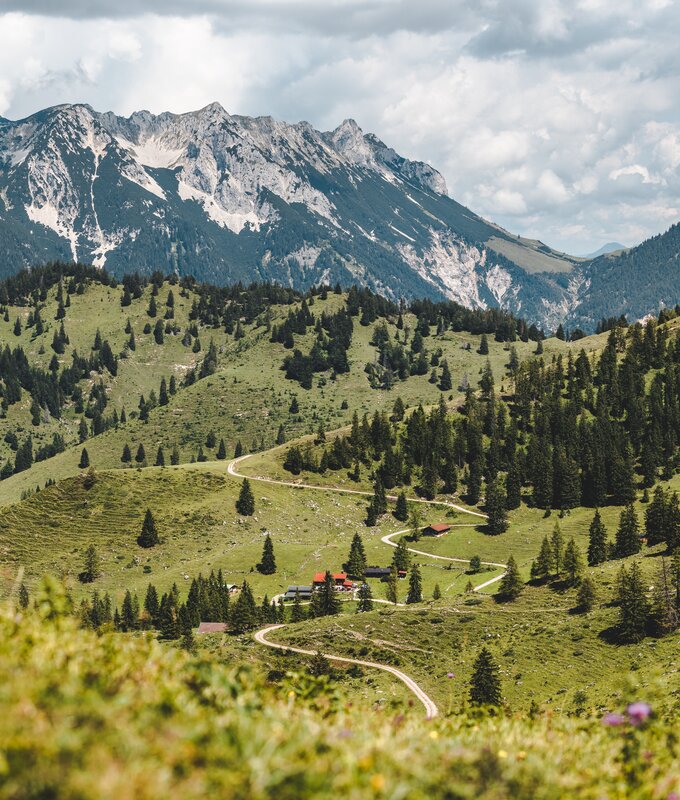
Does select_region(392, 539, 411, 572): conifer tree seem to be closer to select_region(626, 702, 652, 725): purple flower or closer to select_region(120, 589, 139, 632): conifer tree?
select_region(120, 589, 139, 632): conifer tree

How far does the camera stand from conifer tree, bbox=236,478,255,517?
7531 inches

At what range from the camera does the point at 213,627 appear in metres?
122

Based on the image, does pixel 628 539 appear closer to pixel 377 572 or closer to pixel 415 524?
pixel 377 572

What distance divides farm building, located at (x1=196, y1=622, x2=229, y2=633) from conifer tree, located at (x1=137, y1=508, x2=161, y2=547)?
52.1 meters

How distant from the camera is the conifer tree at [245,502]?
19129 centimetres

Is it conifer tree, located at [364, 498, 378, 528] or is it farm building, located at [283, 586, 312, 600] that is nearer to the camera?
farm building, located at [283, 586, 312, 600]

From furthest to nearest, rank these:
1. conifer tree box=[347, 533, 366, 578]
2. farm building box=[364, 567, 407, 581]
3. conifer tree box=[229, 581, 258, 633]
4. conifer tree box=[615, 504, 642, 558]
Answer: farm building box=[364, 567, 407, 581]
conifer tree box=[347, 533, 366, 578]
conifer tree box=[615, 504, 642, 558]
conifer tree box=[229, 581, 258, 633]

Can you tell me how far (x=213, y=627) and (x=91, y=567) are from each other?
49.0m

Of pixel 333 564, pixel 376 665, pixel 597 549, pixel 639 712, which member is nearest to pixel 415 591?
pixel 333 564

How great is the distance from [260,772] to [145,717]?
80.2 inches

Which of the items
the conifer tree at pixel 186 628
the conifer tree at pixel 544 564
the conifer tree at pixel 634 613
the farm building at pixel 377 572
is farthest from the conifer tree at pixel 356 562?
the conifer tree at pixel 634 613

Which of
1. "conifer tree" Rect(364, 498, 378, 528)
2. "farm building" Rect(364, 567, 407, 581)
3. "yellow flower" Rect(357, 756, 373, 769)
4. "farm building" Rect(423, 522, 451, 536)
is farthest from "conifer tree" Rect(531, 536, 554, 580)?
"yellow flower" Rect(357, 756, 373, 769)

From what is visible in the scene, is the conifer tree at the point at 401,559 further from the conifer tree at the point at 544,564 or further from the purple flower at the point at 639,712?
the purple flower at the point at 639,712

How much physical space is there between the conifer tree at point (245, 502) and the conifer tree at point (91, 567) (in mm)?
40709
